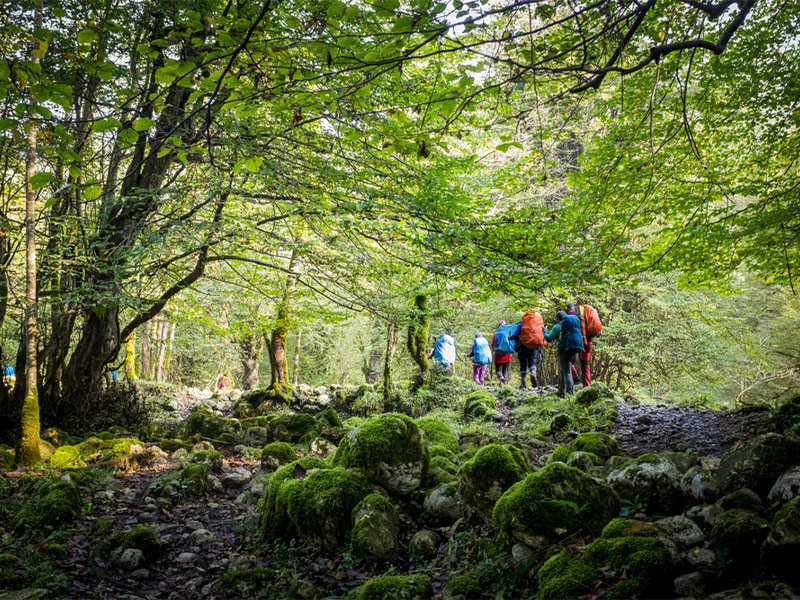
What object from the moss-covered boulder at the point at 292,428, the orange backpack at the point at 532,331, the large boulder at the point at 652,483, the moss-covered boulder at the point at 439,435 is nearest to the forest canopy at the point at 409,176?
the moss-covered boulder at the point at 439,435

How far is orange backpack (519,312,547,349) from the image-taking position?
12023 millimetres

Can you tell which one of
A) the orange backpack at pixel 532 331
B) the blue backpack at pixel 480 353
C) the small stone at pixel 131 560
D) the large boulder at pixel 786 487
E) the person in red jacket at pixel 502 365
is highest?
the orange backpack at pixel 532 331

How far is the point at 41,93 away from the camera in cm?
269

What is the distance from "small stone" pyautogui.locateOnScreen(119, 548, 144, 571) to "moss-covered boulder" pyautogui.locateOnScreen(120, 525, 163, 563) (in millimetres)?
52

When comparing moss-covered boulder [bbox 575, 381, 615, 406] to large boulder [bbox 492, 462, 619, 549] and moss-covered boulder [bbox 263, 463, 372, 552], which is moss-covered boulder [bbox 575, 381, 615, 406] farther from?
moss-covered boulder [bbox 263, 463, 372, 552]

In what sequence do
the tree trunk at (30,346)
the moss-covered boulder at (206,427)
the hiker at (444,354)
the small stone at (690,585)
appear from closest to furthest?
1. the small stone at (690,585)
2. the tree trunk at (30,346)
3. the moss-covered boulder at (206,427)
4. the hiker at (444,354)

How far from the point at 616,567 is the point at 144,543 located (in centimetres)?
424

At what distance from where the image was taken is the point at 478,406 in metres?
9.82

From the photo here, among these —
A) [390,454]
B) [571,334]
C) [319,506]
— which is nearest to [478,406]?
[571,334]

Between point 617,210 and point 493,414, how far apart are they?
16.0ft

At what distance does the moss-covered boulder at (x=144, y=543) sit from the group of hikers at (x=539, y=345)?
22.6ft

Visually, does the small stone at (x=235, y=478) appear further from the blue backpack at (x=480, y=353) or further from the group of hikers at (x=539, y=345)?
the blue backpack at (x=480, y=353)

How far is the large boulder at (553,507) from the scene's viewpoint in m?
3.31

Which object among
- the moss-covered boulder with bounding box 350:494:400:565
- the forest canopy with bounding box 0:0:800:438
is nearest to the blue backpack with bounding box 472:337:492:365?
the forest canopy with bounding box 0:0:800:438
